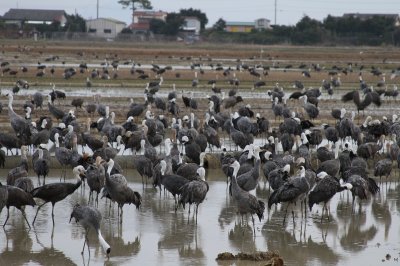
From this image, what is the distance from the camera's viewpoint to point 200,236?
1627 cm

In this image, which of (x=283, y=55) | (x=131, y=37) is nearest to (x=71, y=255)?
(x=283, y=55)

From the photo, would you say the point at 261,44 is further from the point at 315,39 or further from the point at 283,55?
the point at 283,55

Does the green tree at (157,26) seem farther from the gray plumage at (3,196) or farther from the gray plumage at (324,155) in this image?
the gray plumage at (3,196)

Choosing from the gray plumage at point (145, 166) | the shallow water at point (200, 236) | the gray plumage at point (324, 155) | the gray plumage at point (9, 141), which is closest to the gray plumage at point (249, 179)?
the shallow water at point (200, 236)

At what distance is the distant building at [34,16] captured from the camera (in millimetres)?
125438

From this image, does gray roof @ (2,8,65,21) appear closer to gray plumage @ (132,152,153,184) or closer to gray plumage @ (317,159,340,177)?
gray plumage @ (132,152,153,184)

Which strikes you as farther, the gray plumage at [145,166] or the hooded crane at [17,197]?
the gray plumage at [145,166]

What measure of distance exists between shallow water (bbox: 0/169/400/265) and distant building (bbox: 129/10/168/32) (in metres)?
110

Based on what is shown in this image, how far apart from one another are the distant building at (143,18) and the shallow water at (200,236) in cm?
10960

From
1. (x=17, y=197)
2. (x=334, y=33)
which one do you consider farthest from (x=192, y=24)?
(x=17, y=197)

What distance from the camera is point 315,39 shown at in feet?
339

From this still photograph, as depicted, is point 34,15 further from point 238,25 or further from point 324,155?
point 324,155

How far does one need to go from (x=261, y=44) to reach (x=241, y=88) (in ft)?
191

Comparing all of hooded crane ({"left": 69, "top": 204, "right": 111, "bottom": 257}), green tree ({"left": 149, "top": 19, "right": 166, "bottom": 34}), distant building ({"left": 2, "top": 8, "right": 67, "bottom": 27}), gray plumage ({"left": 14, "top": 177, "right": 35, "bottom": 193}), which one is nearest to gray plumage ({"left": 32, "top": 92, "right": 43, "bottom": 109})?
gray plumage ({"left": 14, "top": 177, "right": 35, "bottom": 193})
